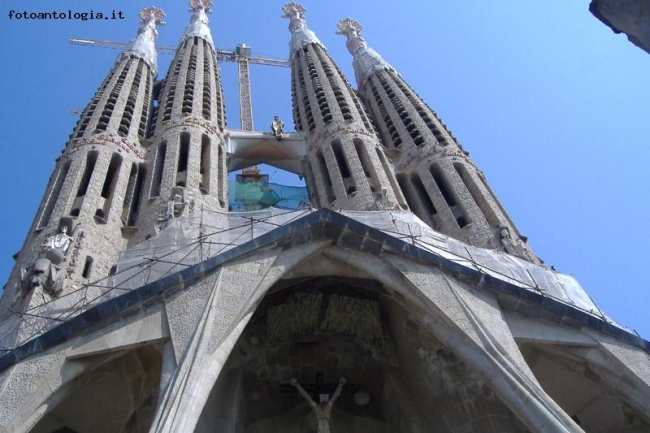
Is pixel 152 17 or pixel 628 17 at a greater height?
pixel 152 17

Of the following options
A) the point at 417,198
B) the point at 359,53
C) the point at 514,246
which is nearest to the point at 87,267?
the point at 514,246

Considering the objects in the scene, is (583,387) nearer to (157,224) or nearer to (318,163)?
(157,224)

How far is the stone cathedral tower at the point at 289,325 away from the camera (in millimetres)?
9562

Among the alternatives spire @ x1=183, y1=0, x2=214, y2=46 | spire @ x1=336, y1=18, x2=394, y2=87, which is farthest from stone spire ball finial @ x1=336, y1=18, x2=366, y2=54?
spire @ x1=183, y1=0, x2=214, y2=46

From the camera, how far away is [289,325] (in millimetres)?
12711

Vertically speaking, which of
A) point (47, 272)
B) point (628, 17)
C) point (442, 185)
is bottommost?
point (628, 17)

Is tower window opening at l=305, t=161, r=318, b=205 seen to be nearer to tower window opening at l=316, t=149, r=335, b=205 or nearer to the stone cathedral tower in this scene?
tower window opening at l=316, t=149, r=335, b=205

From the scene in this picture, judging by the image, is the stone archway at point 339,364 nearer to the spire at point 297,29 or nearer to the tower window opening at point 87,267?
the tower window opening at point 87,267

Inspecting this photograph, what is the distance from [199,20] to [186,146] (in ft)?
46.1

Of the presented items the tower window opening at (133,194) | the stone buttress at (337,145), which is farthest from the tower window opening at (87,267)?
the stone buttress at (337,145)

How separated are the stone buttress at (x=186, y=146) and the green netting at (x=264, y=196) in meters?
1.83

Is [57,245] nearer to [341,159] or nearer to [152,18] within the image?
[341,159]

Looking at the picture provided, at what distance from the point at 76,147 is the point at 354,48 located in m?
16.3

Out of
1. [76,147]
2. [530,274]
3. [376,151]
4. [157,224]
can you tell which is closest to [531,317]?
[530,274]
